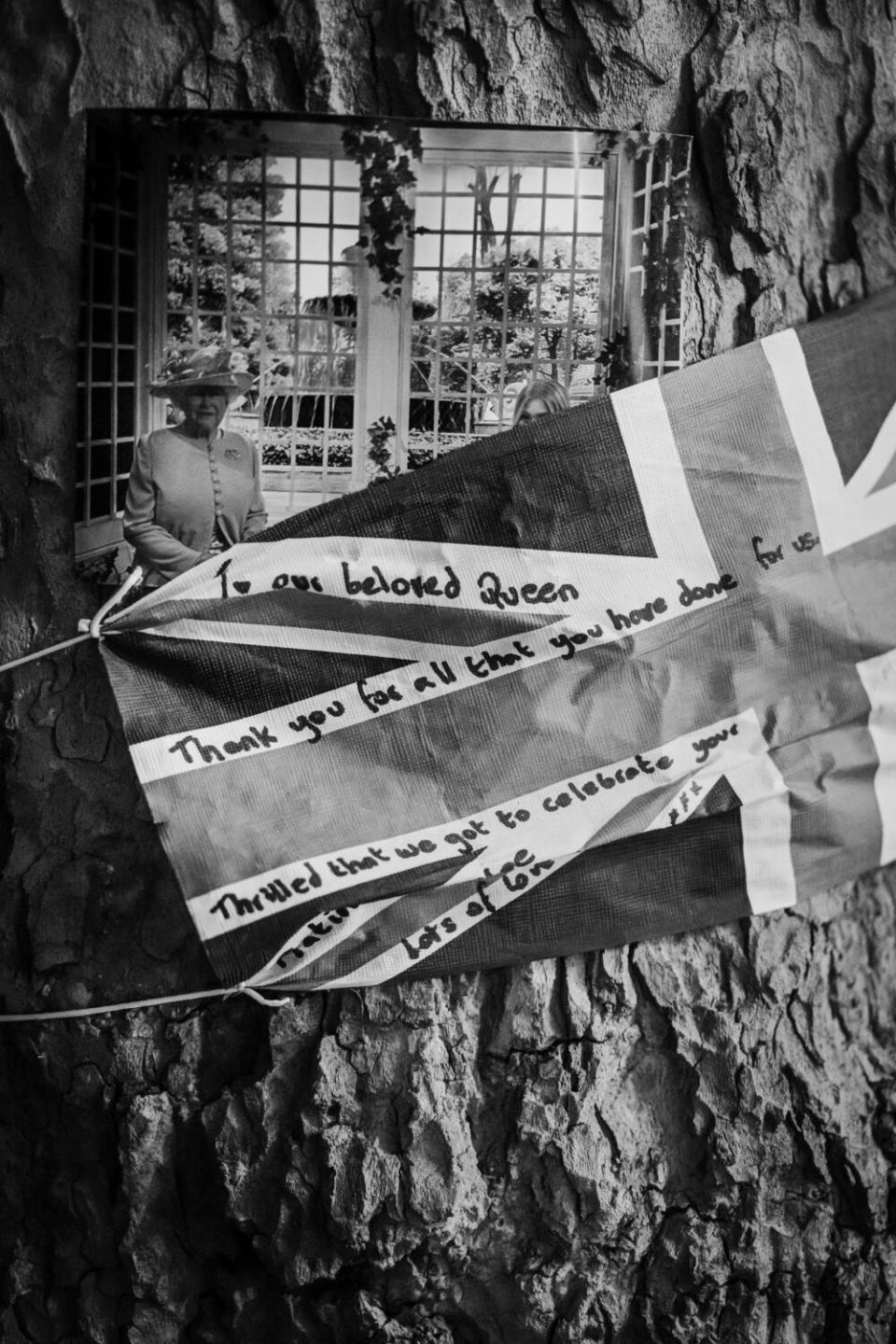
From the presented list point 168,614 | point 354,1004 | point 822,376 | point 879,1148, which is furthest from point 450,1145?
point 822,376

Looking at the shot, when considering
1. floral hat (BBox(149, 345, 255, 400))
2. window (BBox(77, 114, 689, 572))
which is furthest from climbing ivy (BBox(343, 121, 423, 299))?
floral hat (BBox(149, 345, 255, 400))

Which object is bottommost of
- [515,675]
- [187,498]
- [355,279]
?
[515,675]

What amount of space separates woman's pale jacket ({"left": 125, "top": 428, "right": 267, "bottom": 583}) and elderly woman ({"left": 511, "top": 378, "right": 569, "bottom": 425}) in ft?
0.87

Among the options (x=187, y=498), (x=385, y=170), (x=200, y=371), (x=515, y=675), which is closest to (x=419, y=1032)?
(x=515, y=675)

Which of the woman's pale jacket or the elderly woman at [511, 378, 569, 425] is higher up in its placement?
the elderly woman at [511, 378, 569, 425]

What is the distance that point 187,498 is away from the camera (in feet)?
3.53

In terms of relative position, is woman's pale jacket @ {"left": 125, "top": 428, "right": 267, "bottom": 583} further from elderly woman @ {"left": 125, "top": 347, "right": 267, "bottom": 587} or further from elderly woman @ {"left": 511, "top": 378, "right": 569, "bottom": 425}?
elderly woman @ {"left": 511, "top": 378, "right": 569, "bottom": 425}

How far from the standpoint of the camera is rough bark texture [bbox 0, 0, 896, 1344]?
3.51ft

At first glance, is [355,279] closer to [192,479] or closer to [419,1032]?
[192,479]

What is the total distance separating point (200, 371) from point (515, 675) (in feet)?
1.40

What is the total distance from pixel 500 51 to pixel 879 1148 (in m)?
1.21

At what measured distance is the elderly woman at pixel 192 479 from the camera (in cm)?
107

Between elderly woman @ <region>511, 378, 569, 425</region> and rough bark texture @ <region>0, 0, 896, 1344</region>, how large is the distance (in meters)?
0.16

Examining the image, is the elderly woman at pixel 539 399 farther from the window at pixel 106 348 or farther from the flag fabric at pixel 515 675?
the window at pixel 106 348
